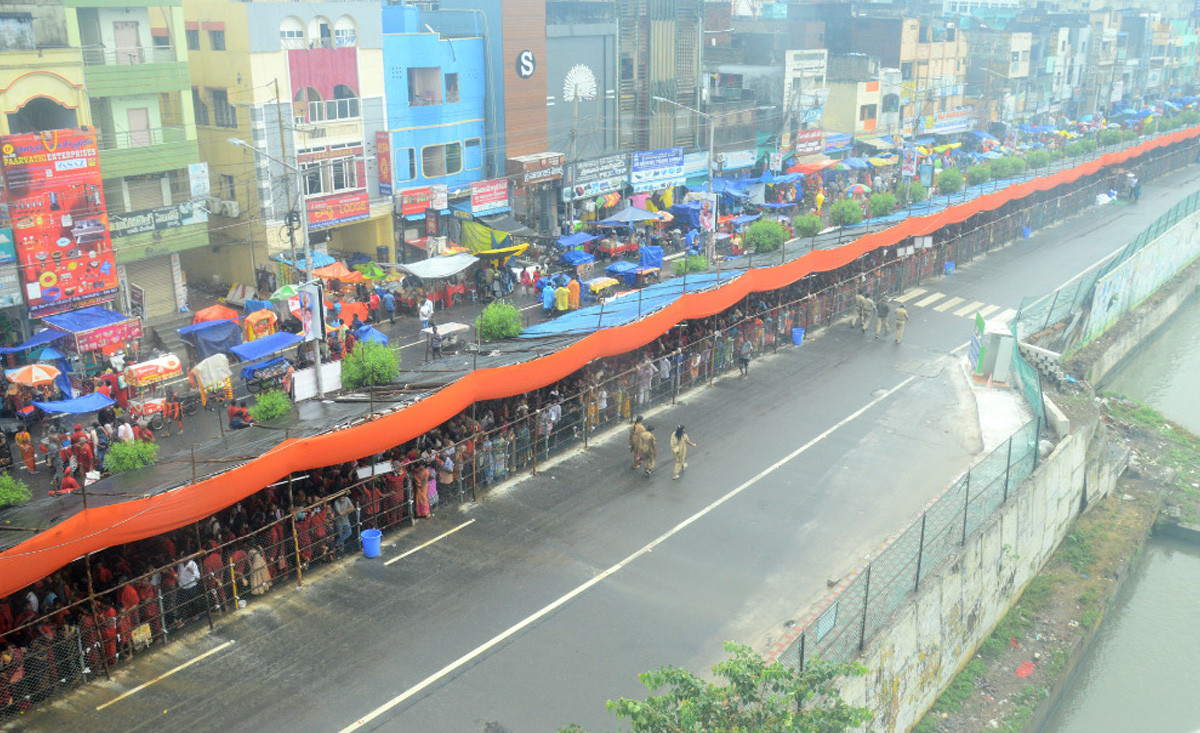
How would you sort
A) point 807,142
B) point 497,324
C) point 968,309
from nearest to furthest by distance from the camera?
point 497,324, point 968,309, point 807,142

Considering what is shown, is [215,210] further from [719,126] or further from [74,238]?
[719,126]

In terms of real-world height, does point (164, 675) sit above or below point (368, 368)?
below

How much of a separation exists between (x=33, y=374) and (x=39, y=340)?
11.4 feet

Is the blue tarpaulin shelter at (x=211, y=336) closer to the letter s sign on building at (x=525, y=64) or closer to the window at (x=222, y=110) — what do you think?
the window at (x=222, y=110)

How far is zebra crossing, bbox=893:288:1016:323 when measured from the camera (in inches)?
1439

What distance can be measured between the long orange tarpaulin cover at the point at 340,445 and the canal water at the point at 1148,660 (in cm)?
1217

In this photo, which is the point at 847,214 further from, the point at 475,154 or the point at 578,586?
the point at 578,586

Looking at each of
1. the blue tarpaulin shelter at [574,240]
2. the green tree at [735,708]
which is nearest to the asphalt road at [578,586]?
the green tree at [735,708]

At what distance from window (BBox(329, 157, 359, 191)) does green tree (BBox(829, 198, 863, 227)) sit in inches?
759

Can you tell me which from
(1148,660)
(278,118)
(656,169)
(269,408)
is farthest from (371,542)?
(656,169)

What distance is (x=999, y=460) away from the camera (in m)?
20.8

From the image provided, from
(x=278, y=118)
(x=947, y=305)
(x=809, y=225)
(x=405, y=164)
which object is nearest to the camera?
(x=947, y=305)

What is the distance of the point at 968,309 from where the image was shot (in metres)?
37.1

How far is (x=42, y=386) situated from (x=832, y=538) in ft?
69.0
